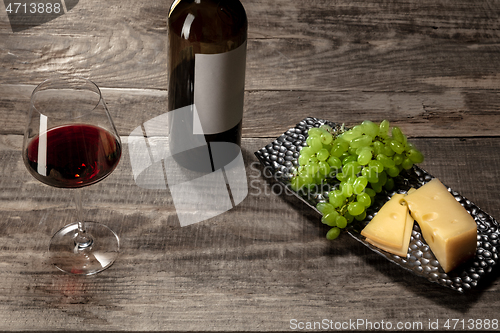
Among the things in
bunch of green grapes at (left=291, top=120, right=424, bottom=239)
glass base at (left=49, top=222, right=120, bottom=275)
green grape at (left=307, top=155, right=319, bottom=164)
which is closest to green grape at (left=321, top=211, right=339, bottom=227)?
bunch of green grapes at (left=291, top=120, right=424, bottom=239)

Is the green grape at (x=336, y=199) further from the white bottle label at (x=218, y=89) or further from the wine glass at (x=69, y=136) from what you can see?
the wine glass at (x=69, y=136)

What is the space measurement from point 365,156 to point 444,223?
16 centimetres

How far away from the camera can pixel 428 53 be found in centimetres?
131

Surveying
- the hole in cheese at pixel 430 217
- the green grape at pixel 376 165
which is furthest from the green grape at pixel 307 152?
the hole in cheese at pixel 430 217

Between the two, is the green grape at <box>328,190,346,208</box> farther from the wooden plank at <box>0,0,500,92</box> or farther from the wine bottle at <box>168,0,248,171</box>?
the wooden plank at <box>0,0,500,92</box>

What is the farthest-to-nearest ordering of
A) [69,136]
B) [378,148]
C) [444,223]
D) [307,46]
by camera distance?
[307,46], [378,148], [444,223], [69,136]

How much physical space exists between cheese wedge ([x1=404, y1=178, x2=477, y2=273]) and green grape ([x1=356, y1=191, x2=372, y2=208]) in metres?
0.06

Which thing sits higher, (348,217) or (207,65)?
(207,65)

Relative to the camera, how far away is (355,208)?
82 cm

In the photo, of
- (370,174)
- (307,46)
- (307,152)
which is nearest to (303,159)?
(307,152)

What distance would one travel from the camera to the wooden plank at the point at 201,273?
73 cm

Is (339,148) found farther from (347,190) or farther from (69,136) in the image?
(69,136)

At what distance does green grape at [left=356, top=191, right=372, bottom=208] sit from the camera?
32.5 inches

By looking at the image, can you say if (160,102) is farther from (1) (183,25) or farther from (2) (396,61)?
(2) (396,61)
